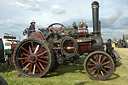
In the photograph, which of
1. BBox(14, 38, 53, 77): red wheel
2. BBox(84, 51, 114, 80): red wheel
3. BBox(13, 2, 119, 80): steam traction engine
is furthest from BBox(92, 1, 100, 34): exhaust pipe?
BBox(14, 38, 53, 77): red wheel

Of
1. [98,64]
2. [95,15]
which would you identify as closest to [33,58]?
[98,64]

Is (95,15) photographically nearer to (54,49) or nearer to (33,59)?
(54,49)

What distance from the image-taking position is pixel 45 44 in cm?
567

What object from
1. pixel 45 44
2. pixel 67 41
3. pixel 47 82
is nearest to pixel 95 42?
pixel 67 41

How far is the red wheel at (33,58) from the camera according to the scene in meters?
5.68

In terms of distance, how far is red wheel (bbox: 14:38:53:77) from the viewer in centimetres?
568

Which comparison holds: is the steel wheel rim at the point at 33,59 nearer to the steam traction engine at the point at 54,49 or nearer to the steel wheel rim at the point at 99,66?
the steam traction engine at the point at 54,49

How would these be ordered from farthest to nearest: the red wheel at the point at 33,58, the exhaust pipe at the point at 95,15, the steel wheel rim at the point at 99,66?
the exhaust pipe at the point at 95,15, the red wheel at the point at 33,58, the steel wheel rim at the point at 99,66

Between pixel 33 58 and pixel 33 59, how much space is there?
42 millimetres

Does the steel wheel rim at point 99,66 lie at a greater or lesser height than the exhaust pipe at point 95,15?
lesser

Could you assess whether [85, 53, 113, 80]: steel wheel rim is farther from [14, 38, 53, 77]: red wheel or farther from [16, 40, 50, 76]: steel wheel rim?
[16, 40, 50, 76]: steel wheel rim

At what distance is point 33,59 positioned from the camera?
5.74 m

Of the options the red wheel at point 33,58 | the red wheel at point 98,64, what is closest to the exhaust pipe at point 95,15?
the red wheel at point 98,64

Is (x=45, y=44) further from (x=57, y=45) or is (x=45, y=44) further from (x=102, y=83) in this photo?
(x=102, y=83)
